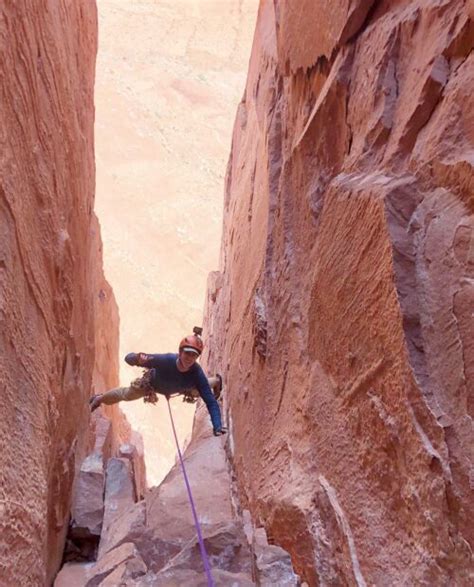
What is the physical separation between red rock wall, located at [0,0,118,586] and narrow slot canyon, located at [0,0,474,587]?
2 centimetres

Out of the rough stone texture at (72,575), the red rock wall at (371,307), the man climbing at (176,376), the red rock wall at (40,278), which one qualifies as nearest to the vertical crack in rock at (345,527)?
the red rock wall at (371,307)

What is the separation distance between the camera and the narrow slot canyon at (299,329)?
7.68ft

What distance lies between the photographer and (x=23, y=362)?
10.1ft

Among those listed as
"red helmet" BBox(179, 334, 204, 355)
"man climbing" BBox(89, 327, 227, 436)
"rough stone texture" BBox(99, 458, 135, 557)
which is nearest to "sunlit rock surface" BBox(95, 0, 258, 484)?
"rough stone texture" BBox(99, 458, 135, 557)

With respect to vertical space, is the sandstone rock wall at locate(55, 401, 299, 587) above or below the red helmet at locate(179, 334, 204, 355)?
Result: below

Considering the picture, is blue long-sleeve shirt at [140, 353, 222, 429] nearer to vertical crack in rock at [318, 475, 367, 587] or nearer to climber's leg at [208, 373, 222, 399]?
climber's leg at [208, 373, 222, 399]

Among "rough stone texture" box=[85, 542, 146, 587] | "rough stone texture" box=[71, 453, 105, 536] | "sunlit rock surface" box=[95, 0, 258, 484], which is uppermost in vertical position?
"sunlit rock surface" box=[95, 0, 258, 484]

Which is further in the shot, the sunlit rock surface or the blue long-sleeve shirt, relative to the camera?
the sunlit rock surface

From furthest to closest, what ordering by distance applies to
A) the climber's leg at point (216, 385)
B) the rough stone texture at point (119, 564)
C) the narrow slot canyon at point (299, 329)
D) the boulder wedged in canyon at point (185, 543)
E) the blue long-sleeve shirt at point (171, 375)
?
the climber's leg at point (216, 385)
the blue long-sleeve shirt at point (171, 375)
the rough stone texture at point (119, 564)
the boulder wedged in canyon at point (185, 543)
the narrow slot canyon at point (299, 329)

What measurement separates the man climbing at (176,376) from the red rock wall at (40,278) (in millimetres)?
695

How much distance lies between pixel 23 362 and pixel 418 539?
194cm

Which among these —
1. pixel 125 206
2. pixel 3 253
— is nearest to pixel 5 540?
pixel 3 253

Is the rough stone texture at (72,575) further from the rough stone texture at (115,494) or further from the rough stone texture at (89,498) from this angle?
the rough stone texture at (89,498)

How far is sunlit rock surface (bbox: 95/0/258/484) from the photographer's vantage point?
22688 millimetres
